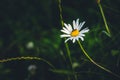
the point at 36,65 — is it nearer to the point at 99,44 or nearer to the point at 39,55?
the point at 39,55

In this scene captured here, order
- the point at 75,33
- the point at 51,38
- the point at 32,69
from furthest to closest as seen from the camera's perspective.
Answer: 1. the point at 51,38
2. the point at 32,69
3. the point at 75,33

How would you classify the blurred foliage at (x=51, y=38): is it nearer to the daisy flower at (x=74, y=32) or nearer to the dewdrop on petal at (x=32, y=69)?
the dewdrop on petal at (x=32, y=69)

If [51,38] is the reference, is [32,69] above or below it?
below

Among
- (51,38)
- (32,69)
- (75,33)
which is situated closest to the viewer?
(75,33)

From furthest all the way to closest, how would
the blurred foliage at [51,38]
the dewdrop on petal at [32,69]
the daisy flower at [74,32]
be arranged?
the dewdrop on petal at [32,69] → the blurred foliage at [51,38] → the daisy flower at [74,32]

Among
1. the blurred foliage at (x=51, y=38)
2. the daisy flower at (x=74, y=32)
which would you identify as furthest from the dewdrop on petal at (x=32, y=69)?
the daisy flower at (x=74, y=32)

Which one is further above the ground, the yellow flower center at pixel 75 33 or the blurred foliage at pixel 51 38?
the blurred foliage at pixel 51 38

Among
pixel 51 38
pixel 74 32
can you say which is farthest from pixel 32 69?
pixel 74 32

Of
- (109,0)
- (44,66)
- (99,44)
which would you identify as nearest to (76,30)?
(99,44)

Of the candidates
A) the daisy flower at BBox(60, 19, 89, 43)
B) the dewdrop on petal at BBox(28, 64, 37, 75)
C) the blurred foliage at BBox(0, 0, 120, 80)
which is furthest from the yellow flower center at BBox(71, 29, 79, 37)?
the dewdrop on petal at BBox(28, 64, 37, 75)

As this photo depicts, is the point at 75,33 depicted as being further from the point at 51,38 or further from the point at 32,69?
the point at 51,38
